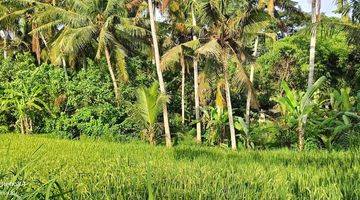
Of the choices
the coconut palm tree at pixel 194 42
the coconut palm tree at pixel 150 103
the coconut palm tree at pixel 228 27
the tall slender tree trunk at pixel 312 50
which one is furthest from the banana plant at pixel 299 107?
the coconut palm tree at pixel 150 103

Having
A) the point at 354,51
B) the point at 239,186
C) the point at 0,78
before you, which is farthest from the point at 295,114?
the point at 0,78

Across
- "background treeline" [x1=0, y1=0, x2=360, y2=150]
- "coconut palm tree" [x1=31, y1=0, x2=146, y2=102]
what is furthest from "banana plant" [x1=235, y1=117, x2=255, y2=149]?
"coconut palm tree" [x1=31, y1=0, x2=146, y2=102]

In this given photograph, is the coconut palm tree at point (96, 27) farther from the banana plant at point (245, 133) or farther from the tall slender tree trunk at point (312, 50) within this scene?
the tall slender tree trunk at point (312, 50)

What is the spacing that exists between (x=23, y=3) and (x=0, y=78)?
13.7ft

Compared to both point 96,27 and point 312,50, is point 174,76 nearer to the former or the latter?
point 96,27

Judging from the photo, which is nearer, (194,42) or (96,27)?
(194,42)

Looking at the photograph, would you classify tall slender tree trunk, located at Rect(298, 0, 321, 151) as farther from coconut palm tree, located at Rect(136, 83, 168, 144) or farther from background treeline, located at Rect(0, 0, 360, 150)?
coconut palm tree, located at Rect(136, 83, 168, 144)

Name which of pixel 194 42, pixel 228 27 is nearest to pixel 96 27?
pixel 194 42

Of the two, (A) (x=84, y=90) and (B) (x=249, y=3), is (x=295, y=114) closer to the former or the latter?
(B) (x=249, y=3)

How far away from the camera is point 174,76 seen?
20375mm

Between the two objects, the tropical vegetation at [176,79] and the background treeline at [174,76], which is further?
the background treeline at [174,76]

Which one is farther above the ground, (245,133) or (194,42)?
(194,42)

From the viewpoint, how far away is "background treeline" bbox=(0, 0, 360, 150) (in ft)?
39.4

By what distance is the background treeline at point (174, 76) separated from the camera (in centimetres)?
1202
